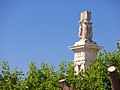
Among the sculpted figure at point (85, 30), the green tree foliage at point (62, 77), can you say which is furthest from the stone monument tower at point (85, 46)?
the green tree foliage at point (62, 77)

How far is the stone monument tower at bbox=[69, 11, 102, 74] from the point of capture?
3984cm

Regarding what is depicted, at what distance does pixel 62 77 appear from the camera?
3180cm

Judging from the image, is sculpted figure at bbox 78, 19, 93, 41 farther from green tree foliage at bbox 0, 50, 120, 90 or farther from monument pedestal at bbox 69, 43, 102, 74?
green tree foliage at bbox 0, 50, 120, 90

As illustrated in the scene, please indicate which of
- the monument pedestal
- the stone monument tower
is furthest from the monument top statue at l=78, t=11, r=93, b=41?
the monument pedestal

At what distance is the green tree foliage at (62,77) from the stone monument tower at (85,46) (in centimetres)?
644

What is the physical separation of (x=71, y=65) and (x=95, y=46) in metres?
7.56

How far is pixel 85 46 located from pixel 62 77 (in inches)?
354

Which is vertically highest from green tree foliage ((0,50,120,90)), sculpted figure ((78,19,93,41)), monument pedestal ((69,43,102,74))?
sculpted figure ((78,19,93,41))

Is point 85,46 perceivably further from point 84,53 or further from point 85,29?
point 85,29

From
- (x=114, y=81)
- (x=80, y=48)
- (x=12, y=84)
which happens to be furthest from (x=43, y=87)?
(x=114, y=81)

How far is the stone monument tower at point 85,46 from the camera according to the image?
131 ft

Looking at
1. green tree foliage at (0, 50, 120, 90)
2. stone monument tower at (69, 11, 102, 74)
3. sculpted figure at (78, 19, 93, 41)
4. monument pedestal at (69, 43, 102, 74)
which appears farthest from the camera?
sculpted figure at (78, 19, 93, 41)

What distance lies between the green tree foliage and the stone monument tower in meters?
6.44

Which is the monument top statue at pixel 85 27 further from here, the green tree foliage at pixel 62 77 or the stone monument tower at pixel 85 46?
the green tree foliage at pixel 62 77
